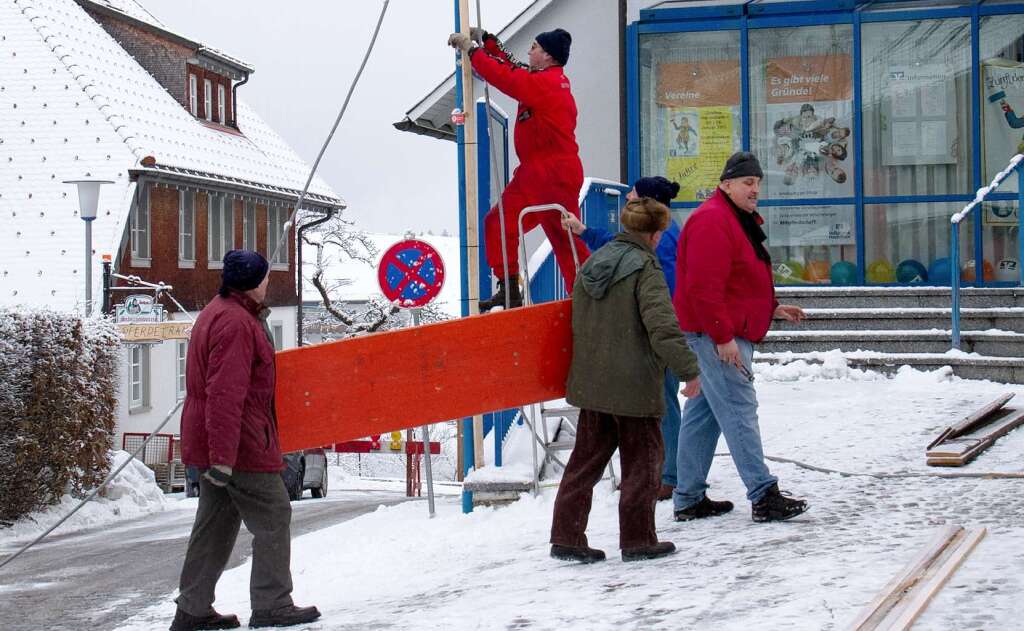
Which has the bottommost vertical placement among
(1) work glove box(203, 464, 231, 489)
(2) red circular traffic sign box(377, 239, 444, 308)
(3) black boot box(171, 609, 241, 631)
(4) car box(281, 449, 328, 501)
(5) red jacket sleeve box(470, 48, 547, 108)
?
(4) car box(281, 449, 328, 501)

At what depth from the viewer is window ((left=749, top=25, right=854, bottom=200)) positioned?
1559 cm

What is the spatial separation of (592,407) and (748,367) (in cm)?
98

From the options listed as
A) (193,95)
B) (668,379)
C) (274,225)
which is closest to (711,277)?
(668,379)

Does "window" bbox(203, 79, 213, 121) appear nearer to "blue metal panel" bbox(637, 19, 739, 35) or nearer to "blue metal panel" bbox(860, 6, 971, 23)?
"blue metal panel" bbox(637, 19, 739, 35)

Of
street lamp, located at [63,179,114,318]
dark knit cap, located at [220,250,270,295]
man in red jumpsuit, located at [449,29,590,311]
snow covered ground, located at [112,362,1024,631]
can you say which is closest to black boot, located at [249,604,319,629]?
snow covered ground, located at [112,362,1024,631]

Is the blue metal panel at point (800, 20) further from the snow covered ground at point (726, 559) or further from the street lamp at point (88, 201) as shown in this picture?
the street lamp at point (88, 201)

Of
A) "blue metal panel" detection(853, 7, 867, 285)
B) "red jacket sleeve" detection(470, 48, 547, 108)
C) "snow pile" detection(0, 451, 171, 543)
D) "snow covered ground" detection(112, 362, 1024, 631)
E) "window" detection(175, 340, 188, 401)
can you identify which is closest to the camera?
"snow covered ground" detection(112, 362, 1024, 631)

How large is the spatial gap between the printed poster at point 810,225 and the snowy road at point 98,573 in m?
6.01

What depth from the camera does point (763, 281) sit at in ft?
22.4

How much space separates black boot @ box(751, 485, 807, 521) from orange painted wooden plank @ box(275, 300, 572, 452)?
1108mm

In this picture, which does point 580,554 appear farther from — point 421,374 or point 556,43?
point 556,43

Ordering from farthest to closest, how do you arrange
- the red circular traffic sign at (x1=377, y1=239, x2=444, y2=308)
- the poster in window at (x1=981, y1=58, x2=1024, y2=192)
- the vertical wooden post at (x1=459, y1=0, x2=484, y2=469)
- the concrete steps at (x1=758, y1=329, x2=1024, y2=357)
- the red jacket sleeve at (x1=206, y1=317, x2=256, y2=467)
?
1. the poster in window at (x1=981, y1=58, x2=1024, y2=192)
2. the red circular traffic sign at (x1=377, y1=239, x2=444, y2=308)
3. the concrete steps at (x1=758, y1=329, x2=1024, y2=357)
4. the vertical wooden post at (x1=459, y1=0, x2=484, y2=469)
5. the red jacket sleeve at (x1=206, y1=317, x2=256, y2=467)

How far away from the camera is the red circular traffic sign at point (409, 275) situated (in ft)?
47.4

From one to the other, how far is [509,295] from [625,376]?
2.09m
